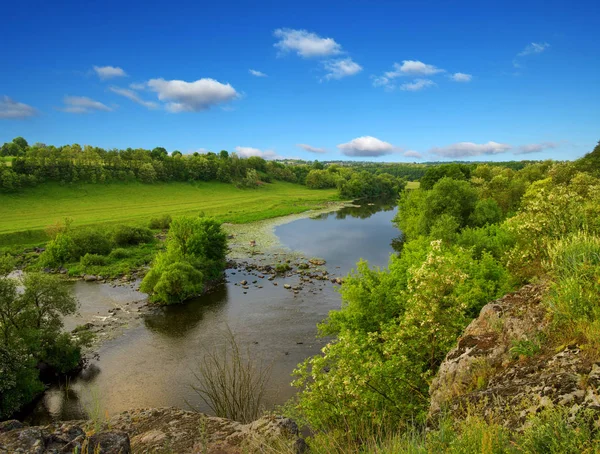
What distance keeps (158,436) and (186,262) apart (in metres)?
33.2

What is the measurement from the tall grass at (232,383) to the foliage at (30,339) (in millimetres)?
9526

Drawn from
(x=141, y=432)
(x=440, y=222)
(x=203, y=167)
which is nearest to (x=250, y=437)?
(x=141, y=432)

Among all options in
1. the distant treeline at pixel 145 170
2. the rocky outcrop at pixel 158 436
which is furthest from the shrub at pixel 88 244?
the rocky outcrop at pixel 158 436

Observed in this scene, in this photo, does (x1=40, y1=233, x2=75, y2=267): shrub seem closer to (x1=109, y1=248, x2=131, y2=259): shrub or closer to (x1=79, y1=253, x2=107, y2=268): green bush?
(x1=79, y1=253, x2=107, y2=268): green bush

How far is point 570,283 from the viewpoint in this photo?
7520mm

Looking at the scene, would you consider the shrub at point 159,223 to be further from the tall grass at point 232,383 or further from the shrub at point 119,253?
the tall grass at point 232,383

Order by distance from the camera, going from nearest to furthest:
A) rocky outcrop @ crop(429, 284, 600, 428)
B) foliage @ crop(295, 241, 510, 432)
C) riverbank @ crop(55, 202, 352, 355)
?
1. rocky outcrop @ crop(429, 284, 600, 428)
2. foliage @ crop(295, 241, 510, 432)
3. riverbank @ crop(55, 202, 352, 355)

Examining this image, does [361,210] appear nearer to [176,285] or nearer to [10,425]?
[176,285]

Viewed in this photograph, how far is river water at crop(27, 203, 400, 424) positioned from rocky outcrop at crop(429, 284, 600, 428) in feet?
33.9

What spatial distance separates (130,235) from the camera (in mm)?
60781

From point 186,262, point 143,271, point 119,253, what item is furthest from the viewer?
point 119,253

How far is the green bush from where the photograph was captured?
48938 mm

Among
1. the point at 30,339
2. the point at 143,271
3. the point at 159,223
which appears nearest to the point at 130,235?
the point at 159,223

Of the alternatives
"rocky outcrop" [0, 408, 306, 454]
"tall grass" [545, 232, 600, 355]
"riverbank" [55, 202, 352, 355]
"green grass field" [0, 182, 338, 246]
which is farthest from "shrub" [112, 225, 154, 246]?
"tall grass" [545, 232, 600, 355]
